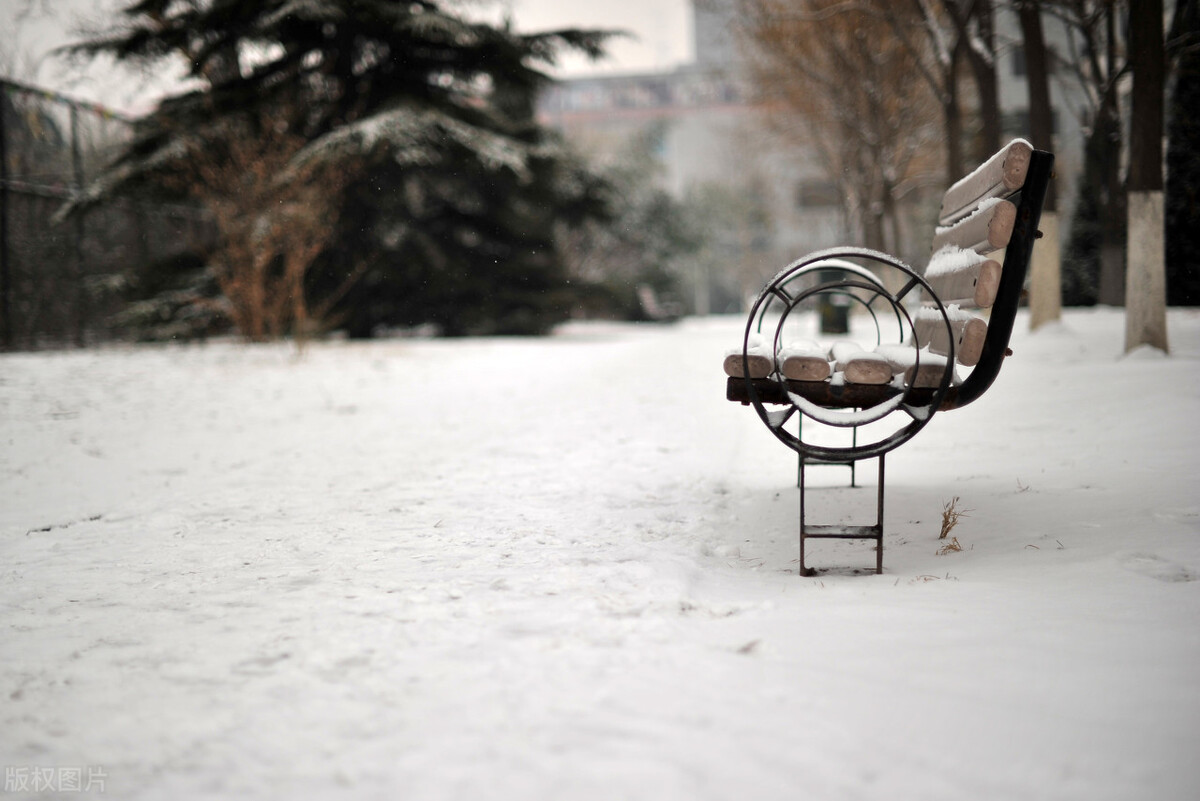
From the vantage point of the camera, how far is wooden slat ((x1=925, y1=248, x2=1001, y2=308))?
98.9 inches

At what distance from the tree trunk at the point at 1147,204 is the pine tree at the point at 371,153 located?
8702 millimetres

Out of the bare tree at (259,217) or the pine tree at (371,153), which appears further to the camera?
the pine tree at (371,153)

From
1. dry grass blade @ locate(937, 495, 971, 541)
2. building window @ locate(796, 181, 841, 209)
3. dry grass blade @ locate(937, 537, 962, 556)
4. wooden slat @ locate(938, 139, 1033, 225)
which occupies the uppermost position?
building window @ locate(796, 181, 841, 209)

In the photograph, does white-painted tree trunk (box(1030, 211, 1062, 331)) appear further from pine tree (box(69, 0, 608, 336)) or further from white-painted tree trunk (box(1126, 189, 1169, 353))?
pine tree (box(69, 0, 608, 336))

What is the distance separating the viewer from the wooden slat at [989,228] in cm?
251

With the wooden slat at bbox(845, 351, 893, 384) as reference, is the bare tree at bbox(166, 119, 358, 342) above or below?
above

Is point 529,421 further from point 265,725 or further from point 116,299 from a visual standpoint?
point 116,299

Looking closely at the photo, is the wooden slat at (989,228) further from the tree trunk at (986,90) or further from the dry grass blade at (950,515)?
the tree trunk at (986,90)

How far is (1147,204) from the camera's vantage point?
6070 millimetres

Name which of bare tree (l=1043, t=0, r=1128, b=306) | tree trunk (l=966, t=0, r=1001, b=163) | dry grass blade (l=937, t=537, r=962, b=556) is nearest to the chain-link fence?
tree trunk (l=966, t=0, r=1001, b=163)

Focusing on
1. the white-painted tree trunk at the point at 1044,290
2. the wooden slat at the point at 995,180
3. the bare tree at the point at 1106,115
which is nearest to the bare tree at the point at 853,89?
the bare tree at the point at 1106,115

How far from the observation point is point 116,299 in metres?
12.9

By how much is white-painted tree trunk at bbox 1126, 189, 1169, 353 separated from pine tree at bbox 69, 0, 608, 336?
28.7 ft

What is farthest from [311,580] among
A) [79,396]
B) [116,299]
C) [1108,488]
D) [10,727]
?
[116,299]
